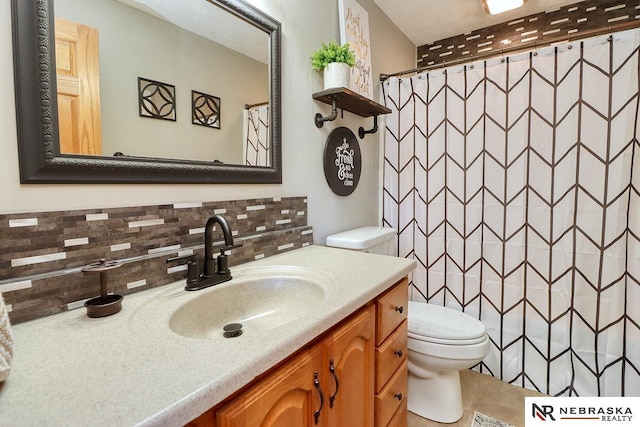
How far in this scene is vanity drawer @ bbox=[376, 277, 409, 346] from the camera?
0.99 meters

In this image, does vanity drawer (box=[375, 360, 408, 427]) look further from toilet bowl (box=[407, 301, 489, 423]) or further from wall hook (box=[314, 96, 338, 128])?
wall hook (box=[314, 96, 338, 128])

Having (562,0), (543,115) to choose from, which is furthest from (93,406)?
(562,0)

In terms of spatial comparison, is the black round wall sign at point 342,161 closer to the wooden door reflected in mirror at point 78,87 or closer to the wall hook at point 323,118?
the wall hook at point 323,118

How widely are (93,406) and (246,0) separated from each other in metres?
1.34

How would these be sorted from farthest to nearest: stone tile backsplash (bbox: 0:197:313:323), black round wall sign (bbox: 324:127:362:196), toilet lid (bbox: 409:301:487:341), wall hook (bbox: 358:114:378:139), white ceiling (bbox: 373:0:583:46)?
white ceiling (bbox: 373:0:583:46)
wall hook (bbox: 358:114:378:139)
black round wall sign (bbox: 324:127:362:196)
toilet lid (bbox: 409:301:487:341)
stone tile backsplash (bbox: 0:197:313:323)

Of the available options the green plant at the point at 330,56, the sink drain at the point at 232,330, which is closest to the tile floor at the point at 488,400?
the sink drain at the point at 232,330

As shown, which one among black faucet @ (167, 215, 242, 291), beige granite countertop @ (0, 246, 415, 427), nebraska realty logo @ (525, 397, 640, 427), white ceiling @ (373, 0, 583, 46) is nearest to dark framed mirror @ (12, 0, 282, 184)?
black faucet @ (167, 215, 242, 291)

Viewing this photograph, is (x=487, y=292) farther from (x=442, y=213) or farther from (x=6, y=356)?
(x=6, y=356)

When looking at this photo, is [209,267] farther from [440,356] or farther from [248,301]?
[440,356]

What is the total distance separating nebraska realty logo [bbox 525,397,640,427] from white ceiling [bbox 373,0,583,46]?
2.38 metres

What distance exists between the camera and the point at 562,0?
78.9 inches

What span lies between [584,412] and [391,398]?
982mm

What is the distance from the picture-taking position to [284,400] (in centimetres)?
63

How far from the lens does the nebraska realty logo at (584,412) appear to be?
128 centimetres
